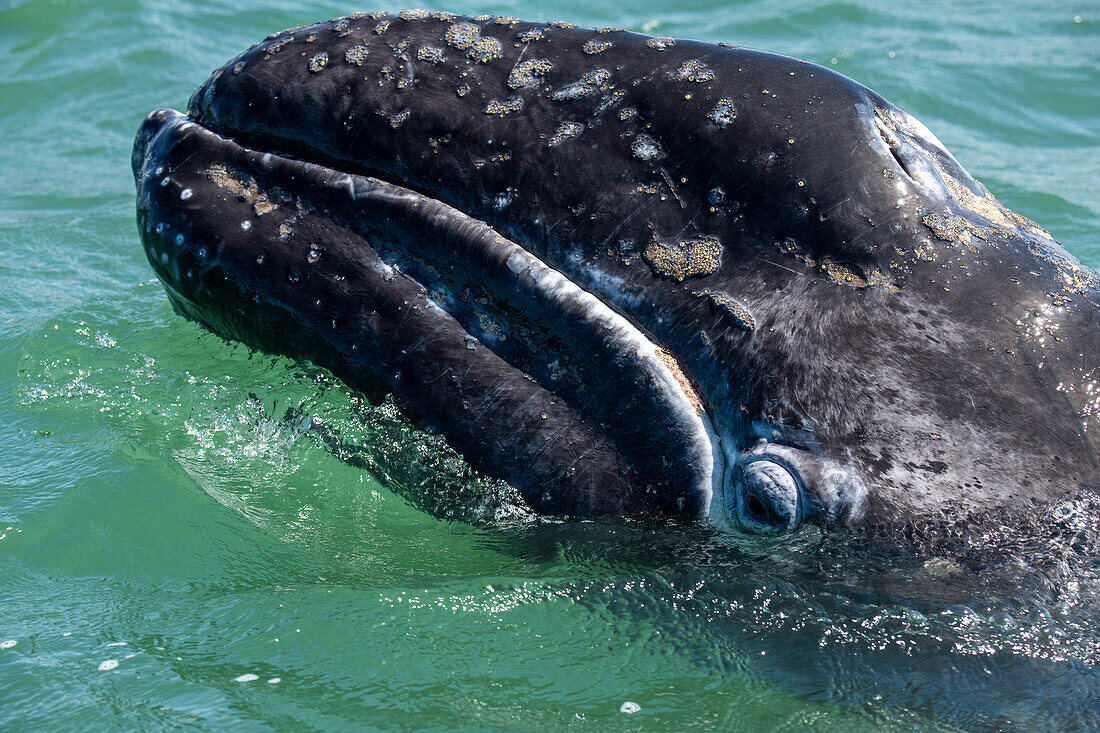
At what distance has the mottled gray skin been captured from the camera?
3688 millimetres

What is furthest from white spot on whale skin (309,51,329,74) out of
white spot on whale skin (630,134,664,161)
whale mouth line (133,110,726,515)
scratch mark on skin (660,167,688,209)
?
scratch mark on skin (660,167,688,209)

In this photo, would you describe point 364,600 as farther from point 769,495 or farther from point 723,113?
point 723,113

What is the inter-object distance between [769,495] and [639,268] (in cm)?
103

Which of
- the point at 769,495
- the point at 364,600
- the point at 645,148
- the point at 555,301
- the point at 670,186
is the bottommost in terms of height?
the point at 364,600

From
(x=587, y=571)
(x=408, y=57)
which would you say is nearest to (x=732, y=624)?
→ (x=587, y=571)

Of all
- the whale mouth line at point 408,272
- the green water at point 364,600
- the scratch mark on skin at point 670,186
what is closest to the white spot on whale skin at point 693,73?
the scratch mark on skin at point 670,186

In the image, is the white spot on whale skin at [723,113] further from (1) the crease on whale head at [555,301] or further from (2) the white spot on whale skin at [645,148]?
(1) the crease on whale head at [555,301]

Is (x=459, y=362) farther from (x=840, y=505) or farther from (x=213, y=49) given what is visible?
(x=213, y=49)

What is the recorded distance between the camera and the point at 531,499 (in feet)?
13.7

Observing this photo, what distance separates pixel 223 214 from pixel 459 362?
129 cm

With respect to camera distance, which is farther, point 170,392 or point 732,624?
point 170,392

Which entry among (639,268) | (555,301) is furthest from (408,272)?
(639,268)

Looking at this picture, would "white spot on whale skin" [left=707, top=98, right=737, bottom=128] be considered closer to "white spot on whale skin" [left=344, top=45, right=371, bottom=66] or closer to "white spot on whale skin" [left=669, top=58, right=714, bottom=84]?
"white spot on whale skin" [left=669, top=58, right=714, bottom=84]

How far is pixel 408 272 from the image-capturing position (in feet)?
14.2
